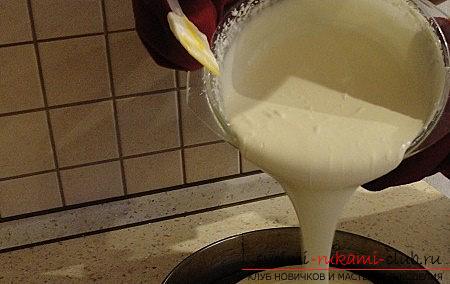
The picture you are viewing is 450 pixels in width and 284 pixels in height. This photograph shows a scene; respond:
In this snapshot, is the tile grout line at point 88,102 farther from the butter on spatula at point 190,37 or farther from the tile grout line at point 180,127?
the butter on spatula at point 190,37

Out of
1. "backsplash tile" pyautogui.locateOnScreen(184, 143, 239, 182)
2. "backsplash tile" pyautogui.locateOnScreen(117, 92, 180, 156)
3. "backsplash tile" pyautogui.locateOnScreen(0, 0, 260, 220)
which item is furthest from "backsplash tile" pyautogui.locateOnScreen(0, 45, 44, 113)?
"backsplash tile" pyautogui.locateOnScreen(184, 143, 239, 182)

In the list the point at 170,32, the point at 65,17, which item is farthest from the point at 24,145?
the point at 170,32

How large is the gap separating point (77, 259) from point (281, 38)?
37cm

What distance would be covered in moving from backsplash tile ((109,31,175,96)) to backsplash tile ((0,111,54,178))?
0.10 meters

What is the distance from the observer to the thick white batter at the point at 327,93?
0.65 m

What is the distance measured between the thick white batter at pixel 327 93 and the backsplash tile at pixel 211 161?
0.80 feet

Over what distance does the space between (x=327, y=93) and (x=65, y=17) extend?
312mm

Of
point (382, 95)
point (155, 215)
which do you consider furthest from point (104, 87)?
point (382, 95)

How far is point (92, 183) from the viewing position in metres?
0.94

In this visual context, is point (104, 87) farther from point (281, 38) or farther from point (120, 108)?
point (281, 38)

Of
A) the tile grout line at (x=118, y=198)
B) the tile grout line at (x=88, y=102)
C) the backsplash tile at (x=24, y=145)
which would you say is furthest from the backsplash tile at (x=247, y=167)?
the backsplash tile at (x=24, y=145)

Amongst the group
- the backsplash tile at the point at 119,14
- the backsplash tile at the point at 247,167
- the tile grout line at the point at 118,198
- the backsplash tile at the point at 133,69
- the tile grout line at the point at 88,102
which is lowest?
the tile grout line at the point at 118,198

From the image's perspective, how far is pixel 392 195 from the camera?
0.99 m

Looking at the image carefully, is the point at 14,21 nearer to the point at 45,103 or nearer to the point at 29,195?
the point at 45,103
